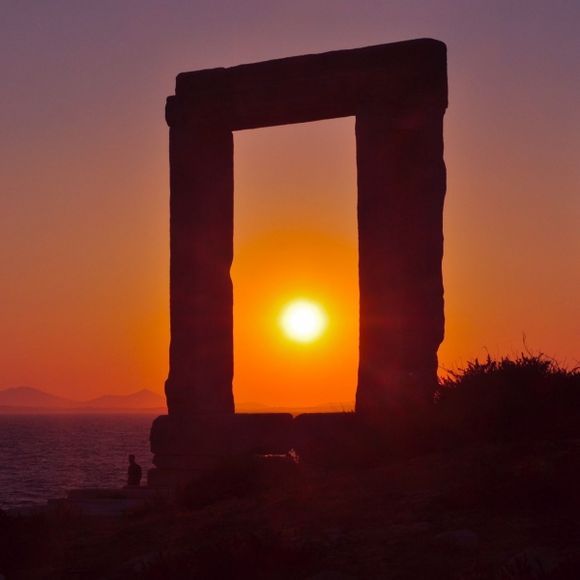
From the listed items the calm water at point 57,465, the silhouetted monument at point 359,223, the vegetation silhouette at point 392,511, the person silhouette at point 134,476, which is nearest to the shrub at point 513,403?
the vegetation silhouette at point 392,511

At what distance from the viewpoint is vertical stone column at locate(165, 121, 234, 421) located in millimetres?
16141

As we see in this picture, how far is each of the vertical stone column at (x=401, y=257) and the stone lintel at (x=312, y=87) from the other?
35 centimetres

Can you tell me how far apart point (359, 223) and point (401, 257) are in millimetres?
813

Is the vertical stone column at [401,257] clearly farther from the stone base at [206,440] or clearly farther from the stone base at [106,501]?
the stone base at [106,501]

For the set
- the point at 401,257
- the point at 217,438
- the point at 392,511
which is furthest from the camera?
the point at 217,438

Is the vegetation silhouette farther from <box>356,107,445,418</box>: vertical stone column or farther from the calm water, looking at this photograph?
the calm water

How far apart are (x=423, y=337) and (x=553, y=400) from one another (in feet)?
12.7

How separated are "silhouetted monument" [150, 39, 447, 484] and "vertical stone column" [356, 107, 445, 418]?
1 cm

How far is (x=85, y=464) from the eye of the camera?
259 feet

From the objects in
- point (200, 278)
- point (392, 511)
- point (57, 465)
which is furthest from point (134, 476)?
point (57, 465)

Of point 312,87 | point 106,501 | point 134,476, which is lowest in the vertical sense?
point 106,501

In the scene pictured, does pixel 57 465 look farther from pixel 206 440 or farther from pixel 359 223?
pixel 359 223

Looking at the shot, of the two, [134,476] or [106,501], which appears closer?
[106,501]

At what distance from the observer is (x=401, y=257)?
1480cm
